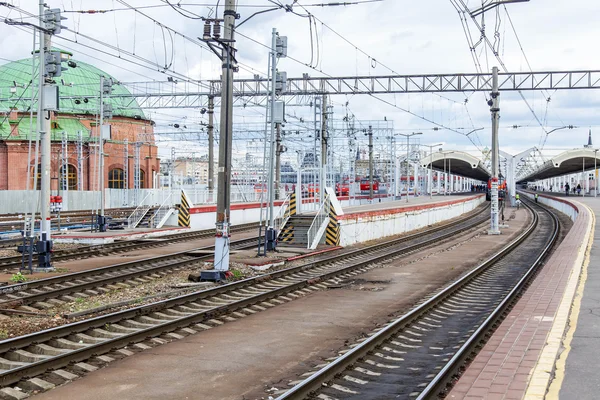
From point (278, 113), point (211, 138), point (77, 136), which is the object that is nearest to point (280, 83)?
point (278, 113)

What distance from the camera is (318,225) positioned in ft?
86.8

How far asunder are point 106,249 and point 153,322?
13.8m

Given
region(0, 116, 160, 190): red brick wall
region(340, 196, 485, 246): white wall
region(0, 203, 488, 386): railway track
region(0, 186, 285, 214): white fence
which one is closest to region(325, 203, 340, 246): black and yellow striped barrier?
region(340, 196, 485, 246): white wall

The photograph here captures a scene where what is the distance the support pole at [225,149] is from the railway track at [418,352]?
222 inches

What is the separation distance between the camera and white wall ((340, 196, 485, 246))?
28.3 metres

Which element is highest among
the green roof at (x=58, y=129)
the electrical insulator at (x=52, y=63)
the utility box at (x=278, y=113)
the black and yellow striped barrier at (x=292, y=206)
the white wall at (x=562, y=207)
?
the green roof at (x=58, y=129)

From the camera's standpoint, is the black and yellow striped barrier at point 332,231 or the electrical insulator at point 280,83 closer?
the electrical insulator at point 280,83

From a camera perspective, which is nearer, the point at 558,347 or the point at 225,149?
the point at 558,347

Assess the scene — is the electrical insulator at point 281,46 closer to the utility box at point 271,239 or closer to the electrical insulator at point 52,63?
the utility box at point 271,239

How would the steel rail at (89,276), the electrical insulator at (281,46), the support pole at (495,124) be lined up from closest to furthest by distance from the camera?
the steel rail at (89,276)
the electrical insulator at (281,46)
the support pole at (495,124)

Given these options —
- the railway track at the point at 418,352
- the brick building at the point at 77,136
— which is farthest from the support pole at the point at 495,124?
the brick building at the point at 77,136

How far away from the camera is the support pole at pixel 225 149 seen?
56.7 ft

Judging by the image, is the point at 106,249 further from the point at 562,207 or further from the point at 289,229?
the point at 562,207

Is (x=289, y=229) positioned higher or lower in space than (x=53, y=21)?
lower
